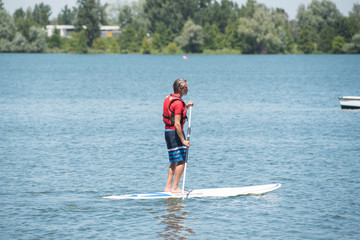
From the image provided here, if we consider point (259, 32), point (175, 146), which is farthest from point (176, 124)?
point (259, 32)

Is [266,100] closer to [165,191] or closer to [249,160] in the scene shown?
[249,160]

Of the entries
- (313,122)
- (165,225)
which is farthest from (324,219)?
(313,122)

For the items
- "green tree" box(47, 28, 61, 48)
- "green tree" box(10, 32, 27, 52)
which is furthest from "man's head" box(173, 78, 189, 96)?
"green tree" box(47, 28, 61, 48)

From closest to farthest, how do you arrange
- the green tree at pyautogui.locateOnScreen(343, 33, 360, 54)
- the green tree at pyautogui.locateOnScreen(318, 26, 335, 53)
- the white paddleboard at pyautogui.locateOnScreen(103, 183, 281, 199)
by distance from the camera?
the white paddleboard at pyautogui.locateOnScreen(103, 183, 281, 199) < the green tree at pyautogui.locateOnScreen(318, 26, 335, 53) < the green tree at pyautogui.locateOnScreen(343, 33, 360, 54)

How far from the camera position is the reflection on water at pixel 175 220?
12078mm

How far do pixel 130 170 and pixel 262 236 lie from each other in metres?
7.30

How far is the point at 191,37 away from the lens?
16862 centimetres

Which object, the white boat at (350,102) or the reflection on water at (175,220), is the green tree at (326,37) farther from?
the reflection on water at (175,220)

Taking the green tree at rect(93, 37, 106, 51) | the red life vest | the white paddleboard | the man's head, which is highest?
the green tree at rect(93, 37, 106, 51)

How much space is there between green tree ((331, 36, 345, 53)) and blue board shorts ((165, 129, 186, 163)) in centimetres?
16584

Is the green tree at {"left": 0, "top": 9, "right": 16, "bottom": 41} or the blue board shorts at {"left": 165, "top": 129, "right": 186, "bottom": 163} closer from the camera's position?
the blue board shorts at {"left": 165, "top": 129, "right": 186, "bottom": 163}

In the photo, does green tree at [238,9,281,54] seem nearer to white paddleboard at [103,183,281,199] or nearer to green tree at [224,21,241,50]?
green tree at [224,21,241,50]

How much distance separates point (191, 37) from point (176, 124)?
157213mm

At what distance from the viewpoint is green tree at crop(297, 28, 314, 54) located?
16925 cm
